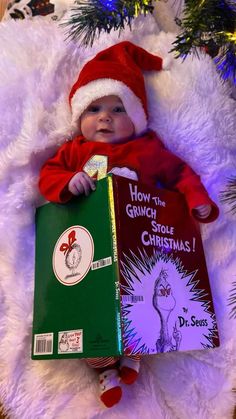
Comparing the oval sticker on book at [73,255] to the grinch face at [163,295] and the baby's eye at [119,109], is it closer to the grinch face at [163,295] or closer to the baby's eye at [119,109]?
the grinch face at [163,295]

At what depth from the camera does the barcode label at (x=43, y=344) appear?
749 mm

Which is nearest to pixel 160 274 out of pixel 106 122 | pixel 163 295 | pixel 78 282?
pixel 163 295

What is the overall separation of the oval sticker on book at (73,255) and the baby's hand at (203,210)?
0.78 ft

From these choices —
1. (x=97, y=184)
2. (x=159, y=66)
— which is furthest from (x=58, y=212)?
(x=159, y=66)

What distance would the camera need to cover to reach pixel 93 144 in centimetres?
90

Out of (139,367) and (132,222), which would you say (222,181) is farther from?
(139,367)

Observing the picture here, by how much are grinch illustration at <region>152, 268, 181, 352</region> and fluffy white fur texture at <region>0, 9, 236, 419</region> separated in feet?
0.57

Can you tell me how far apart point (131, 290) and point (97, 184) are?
0.63 ft

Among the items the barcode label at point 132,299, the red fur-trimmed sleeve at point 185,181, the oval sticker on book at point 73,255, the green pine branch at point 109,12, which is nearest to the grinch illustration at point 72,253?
the oval sticker on book at point 73,255

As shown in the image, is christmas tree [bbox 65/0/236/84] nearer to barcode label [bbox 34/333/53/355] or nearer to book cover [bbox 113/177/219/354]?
book cover [bbox 113/177/219/354]

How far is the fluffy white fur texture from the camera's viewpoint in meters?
0.79

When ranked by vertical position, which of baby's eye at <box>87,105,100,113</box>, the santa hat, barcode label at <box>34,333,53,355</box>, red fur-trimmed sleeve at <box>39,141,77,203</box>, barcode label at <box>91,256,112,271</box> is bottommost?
barcode label at <box>34,333,53,355</box>

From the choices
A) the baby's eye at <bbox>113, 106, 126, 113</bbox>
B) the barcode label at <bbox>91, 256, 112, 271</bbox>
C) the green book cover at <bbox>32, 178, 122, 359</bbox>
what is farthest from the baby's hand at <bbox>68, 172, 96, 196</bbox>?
the baby's eye at <bbox>113, 106, 126, 113</bbox>

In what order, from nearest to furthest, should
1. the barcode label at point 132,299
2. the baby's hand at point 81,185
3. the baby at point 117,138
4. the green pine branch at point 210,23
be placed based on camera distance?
the green pine branch at point 210,23
the barcode label at point 132,299
the baby's hand at point 81,185
the baby at point 117,138
